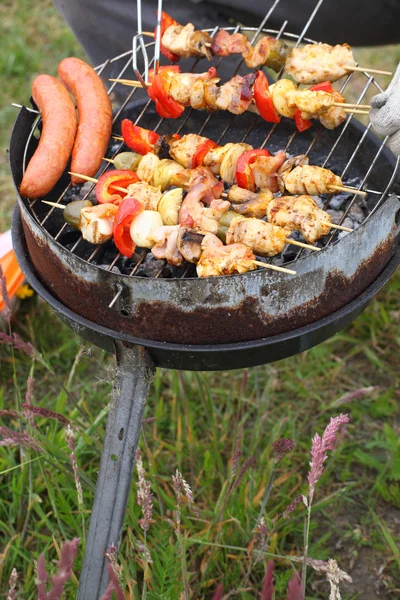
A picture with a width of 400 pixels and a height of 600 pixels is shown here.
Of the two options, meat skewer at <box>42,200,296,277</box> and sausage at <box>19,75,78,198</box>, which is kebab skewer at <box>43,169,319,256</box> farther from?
sausage at <box>19,75,78,198</box>

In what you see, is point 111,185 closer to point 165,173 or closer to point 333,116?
point 165,173

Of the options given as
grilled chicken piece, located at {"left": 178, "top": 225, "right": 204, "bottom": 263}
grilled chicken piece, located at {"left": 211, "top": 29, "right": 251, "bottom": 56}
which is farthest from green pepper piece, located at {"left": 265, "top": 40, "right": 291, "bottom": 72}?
grilled chicken piece, located at {"left": 178, "top": 225, "right": 204, "bottom": 263}

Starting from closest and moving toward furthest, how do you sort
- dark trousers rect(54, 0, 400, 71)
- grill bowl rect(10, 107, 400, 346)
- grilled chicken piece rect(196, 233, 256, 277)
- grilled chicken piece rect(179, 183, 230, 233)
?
grill bowl rect(10, 107, 400, 346)
grilled chicken piece rect(196, 233, 256, 277)
grilled chicken piece rect(179, 183, 230, 233)
dark trousers rect(54, 0, 400, 71)

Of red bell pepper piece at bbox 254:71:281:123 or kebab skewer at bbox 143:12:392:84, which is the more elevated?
kebab skewer at bbox 143:12:392:84

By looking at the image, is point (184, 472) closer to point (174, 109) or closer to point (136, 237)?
point (136, 237)

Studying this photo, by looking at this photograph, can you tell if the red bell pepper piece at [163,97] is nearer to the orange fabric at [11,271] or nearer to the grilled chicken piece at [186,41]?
the grilled chicken piece at [186,41]

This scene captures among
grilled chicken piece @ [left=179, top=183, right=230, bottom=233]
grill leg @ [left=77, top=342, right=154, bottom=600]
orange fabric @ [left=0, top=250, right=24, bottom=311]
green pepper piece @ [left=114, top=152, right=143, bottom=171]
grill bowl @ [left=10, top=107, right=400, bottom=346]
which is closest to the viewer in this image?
grill bowl @ [left=10, top=107, right=400, bottom=346]

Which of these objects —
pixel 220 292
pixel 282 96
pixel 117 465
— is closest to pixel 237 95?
pixel 282 96

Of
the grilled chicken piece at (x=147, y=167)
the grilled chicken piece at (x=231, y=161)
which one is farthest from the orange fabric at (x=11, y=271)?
the grilled chicken piece at (x=231, y=161)
